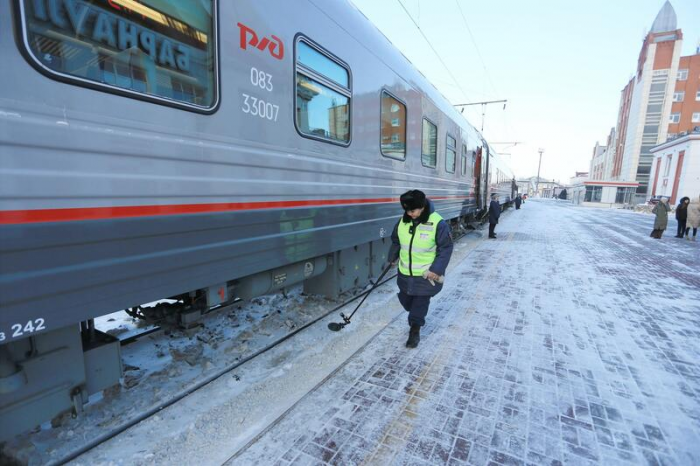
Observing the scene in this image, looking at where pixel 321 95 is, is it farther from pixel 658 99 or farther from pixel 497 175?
pixel 658 99

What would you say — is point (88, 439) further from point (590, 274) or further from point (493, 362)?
point (590, 274)

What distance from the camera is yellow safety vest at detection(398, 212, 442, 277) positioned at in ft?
10.7

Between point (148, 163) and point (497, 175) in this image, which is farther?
point (497, 175)

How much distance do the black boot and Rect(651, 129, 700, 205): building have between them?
3579 cm

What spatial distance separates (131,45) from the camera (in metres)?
1.90

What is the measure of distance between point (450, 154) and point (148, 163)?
277 inches

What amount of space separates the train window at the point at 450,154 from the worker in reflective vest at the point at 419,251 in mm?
4617

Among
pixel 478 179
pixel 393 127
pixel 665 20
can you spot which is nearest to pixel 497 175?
pixel 478 179

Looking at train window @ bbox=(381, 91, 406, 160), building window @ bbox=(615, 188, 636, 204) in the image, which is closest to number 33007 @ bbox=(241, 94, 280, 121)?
train window @ bbox=(381, 91, 406, 160)

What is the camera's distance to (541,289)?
565 centimetres

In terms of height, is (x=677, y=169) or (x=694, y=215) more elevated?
(x=677, y=169)

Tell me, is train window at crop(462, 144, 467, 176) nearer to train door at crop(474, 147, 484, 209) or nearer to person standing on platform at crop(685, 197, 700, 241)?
train door at crop(474, 147, 484, 209)

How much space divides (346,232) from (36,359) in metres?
2.81

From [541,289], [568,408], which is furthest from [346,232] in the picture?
[541,289]
